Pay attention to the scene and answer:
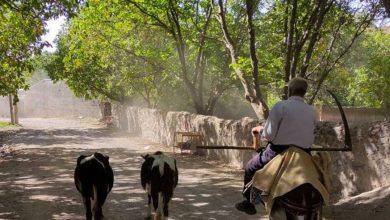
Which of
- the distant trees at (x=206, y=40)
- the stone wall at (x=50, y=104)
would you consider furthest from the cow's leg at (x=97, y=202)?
the stone wall at (x=50, y=104)

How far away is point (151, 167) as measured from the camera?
7793mm

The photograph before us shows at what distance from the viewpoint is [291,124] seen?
5.20 metres

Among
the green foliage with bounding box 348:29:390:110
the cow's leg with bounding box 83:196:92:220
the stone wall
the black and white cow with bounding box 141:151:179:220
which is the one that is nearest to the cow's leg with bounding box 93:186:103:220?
the cow's leg with bounding box 83:196:92:220

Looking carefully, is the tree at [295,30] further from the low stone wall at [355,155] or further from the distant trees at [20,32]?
the distant trees at [20,32]

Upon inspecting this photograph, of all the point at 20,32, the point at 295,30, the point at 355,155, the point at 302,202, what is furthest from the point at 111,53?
the point at 302,202

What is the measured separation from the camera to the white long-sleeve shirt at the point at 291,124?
5188mm

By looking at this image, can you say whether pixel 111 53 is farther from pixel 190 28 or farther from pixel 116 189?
pixel 116 189

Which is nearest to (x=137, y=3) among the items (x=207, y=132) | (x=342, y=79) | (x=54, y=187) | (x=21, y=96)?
(x=207, y=132)

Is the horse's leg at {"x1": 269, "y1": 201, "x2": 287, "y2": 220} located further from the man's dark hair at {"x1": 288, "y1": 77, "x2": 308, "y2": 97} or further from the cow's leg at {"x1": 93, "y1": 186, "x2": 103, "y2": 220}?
the cow's leg at {"x1": 93, "y1": 186, "x2": 103, "y2": 220}

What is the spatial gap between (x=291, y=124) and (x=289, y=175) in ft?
2.02

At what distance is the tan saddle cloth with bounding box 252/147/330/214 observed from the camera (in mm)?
4875

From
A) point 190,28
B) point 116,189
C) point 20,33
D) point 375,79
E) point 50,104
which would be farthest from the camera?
point 50,104

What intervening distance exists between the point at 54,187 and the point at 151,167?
208 inches

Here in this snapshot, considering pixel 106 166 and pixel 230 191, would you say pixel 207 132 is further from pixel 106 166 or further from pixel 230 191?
pixel 106 166
